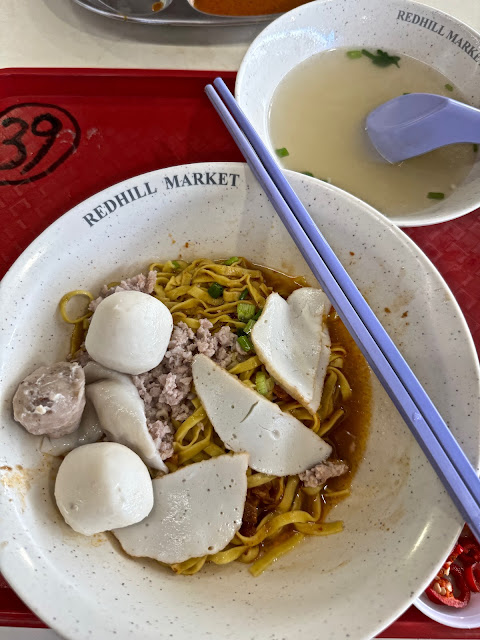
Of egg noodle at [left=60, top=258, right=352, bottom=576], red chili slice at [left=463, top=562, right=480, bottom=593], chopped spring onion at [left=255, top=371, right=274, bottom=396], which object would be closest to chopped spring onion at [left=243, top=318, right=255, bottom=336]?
egg noodle at [left=60, top=258, right=352, bottom=576]

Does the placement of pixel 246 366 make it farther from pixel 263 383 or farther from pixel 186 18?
pixel 186 18

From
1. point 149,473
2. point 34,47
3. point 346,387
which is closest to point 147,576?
point 149,473

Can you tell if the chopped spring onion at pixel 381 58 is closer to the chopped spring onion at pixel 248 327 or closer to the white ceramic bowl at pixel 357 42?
the white ceramic bowl at pixel 357 42

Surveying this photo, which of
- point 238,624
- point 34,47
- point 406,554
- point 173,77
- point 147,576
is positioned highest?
point 173,77

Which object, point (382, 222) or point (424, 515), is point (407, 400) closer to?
point (424, 515)

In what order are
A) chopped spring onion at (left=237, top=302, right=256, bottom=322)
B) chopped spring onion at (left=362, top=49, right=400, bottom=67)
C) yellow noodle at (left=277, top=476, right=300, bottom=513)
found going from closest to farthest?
yellow noodle at (left=277, top=476, right=300, bottom=513) < chopped spring onion at (left=237, top=302, right=256, bottom=322) < chopped spring onion at (left=362, top=49, right=400, bottom=67)

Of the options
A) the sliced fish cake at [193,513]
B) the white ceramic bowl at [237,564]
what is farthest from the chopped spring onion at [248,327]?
the sliced fish cake at [193,513]

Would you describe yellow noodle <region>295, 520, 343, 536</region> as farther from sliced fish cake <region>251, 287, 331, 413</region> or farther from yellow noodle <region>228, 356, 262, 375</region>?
yellow noodle <region>228, 356, 262, 375</region>
